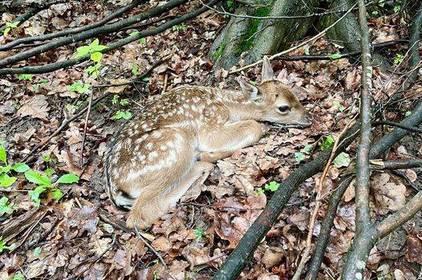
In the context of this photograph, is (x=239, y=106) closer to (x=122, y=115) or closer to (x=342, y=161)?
(x=122, y=115)

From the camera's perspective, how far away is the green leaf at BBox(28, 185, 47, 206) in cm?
482

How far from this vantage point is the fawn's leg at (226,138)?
5.20 meters

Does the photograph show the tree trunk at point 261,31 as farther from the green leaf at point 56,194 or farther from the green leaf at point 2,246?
the green leaf at point 2,246

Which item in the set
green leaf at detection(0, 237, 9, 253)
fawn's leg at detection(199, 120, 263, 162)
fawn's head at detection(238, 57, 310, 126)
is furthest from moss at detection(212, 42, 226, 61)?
green leaf at detection(0, 237, 9, 253)

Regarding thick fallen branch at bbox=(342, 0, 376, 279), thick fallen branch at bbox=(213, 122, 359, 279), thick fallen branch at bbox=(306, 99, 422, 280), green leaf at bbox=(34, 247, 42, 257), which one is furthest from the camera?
green leaf at bbox=(34, 247, 42, 257)

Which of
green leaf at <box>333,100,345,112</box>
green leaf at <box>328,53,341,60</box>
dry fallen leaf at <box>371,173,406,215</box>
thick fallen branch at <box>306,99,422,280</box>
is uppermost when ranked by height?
thick fallen branch at <box>306,99,422,280</box>

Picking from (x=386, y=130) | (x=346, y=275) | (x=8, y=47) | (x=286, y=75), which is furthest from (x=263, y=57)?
(x=346, y=275)

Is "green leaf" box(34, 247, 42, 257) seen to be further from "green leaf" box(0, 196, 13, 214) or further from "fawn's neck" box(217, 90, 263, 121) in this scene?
"fawn's neck" box(217, 90, 263, 121)

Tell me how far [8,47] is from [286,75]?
3423 mm

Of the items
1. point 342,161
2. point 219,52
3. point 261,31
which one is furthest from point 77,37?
point 342,161

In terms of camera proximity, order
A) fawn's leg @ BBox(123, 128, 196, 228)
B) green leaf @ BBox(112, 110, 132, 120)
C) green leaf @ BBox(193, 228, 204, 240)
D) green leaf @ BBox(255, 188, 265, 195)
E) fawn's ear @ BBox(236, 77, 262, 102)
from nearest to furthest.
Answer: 1. green leaf @ BBox(193, 228, 204, 240)
2. green leaf @ BBox(255, 188, 265, 195)
3. fawn's leg @ BBox(123, 128, 196, 228)
4. fawn's ear @ BBox(236, 77, 262, 102)
5. green leaf @ BBox(112, 110, 132, 120)

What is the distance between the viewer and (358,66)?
224 inches

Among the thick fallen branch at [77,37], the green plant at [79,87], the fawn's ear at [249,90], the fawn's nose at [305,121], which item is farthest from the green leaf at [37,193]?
the fawn's nose at [305,121]

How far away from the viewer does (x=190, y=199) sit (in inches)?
179
